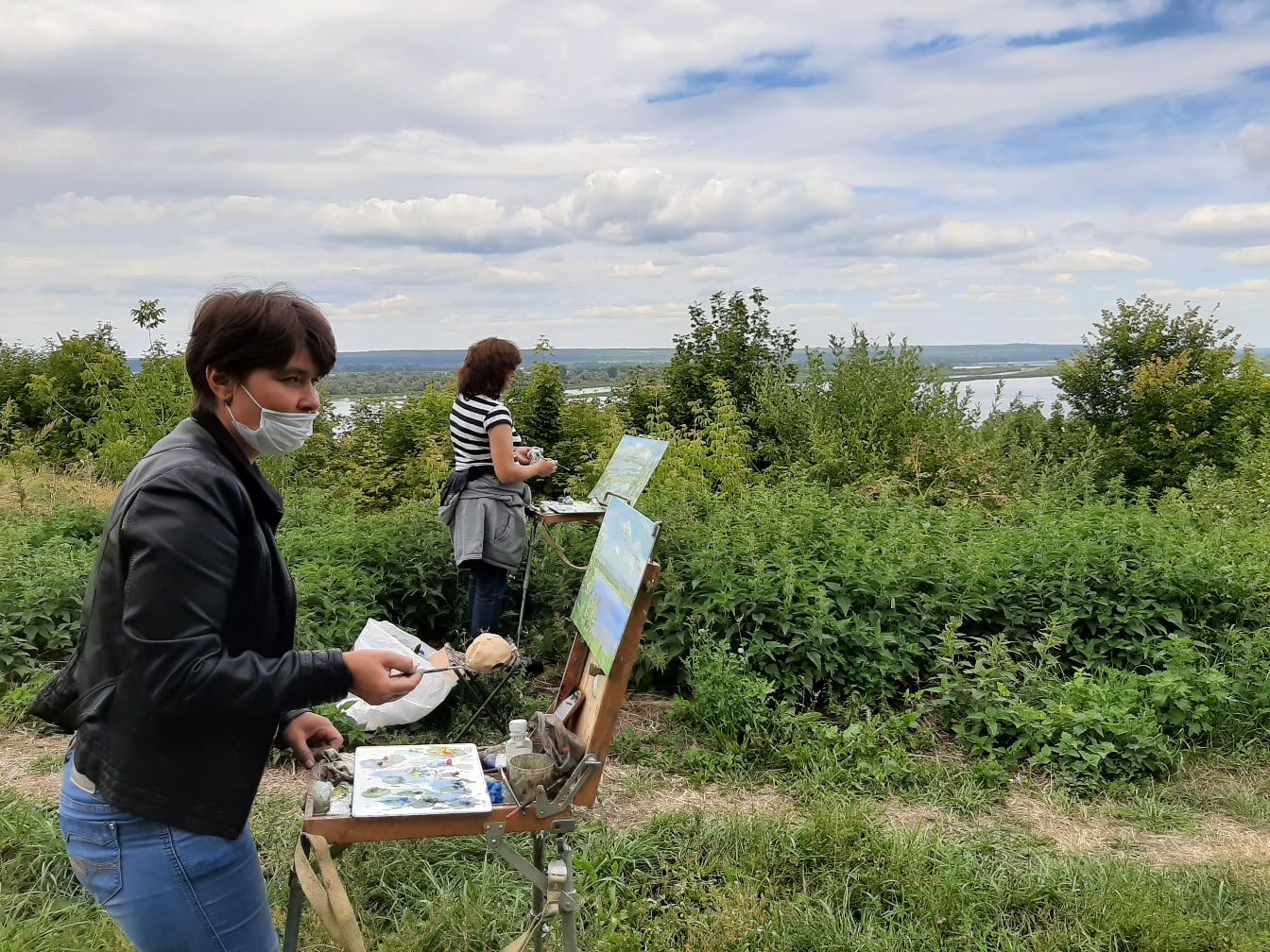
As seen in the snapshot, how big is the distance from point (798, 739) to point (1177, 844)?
5.39 ft

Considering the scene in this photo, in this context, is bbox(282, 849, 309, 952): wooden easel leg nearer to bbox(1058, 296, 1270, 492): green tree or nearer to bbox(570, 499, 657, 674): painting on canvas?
bbox(570, 499, 657, 674): painting on canvas

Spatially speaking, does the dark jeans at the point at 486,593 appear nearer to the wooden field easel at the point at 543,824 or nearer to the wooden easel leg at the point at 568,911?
the wooden field easel at the point at 543,824

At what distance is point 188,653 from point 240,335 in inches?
22.5

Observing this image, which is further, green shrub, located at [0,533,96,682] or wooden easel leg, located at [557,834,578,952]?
green shrub, located at [0,533,96,682]

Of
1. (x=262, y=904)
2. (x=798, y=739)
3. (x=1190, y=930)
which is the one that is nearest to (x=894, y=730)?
(x=798, y=739)

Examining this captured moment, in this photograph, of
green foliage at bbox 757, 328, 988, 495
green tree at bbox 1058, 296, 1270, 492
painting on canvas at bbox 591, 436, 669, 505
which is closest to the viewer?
painting on canvas at bbox 591, 436, 669, 505

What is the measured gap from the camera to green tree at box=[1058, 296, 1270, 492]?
2997cm

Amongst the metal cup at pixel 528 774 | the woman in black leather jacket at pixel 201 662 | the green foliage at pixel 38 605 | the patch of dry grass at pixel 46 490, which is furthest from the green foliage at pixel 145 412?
the woman in black leather jacket at pixel 201 662

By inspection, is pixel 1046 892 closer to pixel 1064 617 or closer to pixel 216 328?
pixel 1064 617

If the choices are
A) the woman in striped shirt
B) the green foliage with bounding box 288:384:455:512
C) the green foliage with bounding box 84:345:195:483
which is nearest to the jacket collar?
the woman in striped shirt

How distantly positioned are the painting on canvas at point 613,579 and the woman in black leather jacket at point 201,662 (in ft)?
2.34

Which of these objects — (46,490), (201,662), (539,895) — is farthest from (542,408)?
(201,662)

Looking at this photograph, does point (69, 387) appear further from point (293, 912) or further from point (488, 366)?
point (293, 912)

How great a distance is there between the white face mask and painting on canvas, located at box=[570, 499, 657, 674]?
32.9 inches
